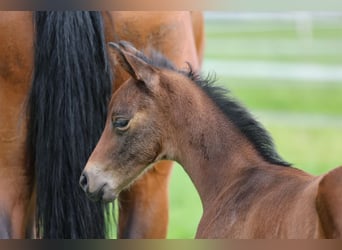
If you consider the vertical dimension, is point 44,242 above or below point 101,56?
below

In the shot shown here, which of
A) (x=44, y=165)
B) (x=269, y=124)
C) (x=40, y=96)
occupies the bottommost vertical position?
(x=269, y=124)

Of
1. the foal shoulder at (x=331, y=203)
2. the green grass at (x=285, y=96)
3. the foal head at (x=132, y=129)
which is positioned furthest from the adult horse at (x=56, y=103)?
the foal shoulder at (x=331, y=203)

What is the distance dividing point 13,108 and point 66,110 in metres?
0.21

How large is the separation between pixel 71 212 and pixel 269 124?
6.92 meters

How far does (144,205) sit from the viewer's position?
168 inches

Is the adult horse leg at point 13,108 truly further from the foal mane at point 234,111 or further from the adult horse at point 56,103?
the foal mane at point 234,111

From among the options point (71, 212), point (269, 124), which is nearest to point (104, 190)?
point (71, 212)

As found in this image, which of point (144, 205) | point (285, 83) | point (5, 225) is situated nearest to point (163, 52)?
point (144, 205)

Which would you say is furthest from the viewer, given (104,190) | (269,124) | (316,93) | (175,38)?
(316,93)

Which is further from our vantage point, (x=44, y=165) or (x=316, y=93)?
(x=316, y=93)

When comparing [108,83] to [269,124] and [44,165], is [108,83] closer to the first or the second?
[44,165]

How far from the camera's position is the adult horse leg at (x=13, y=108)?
3928 millimetres

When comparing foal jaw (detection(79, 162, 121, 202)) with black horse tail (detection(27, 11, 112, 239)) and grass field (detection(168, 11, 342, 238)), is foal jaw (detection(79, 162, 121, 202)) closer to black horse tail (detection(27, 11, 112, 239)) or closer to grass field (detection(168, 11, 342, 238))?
black horse tail (detection(27, 11, 112, 239))

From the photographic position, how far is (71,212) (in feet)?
13.3
